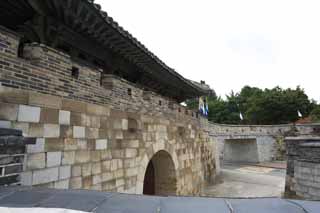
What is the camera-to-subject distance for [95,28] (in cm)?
367

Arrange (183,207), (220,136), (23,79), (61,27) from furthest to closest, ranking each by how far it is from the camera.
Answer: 1. (220,136)
2. (61,27)
3. (23,79)
4. (183,207)

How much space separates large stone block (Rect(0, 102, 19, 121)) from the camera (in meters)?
2.32

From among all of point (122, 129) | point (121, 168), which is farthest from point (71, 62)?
point (121, 168)

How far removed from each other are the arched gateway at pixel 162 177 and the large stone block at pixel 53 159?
11.5ft

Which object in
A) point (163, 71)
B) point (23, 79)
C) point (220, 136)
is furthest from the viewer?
point (220, 136)

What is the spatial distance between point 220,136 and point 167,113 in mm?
13328

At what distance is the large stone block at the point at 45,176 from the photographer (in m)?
2.56

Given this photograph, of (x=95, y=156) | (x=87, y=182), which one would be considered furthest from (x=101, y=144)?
(x=87, y=182)

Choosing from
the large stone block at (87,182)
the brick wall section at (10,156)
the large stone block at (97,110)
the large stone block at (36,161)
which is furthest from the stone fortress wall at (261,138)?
the brick wall section at (10,156)

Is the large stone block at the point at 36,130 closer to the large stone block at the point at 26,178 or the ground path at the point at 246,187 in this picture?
the large stone block at the point at 26,178

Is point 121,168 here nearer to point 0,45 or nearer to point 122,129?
point 122,129

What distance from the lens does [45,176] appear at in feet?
8.82

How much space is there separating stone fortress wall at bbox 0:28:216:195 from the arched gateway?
2.85 feet

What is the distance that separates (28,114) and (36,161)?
0.55 meters
